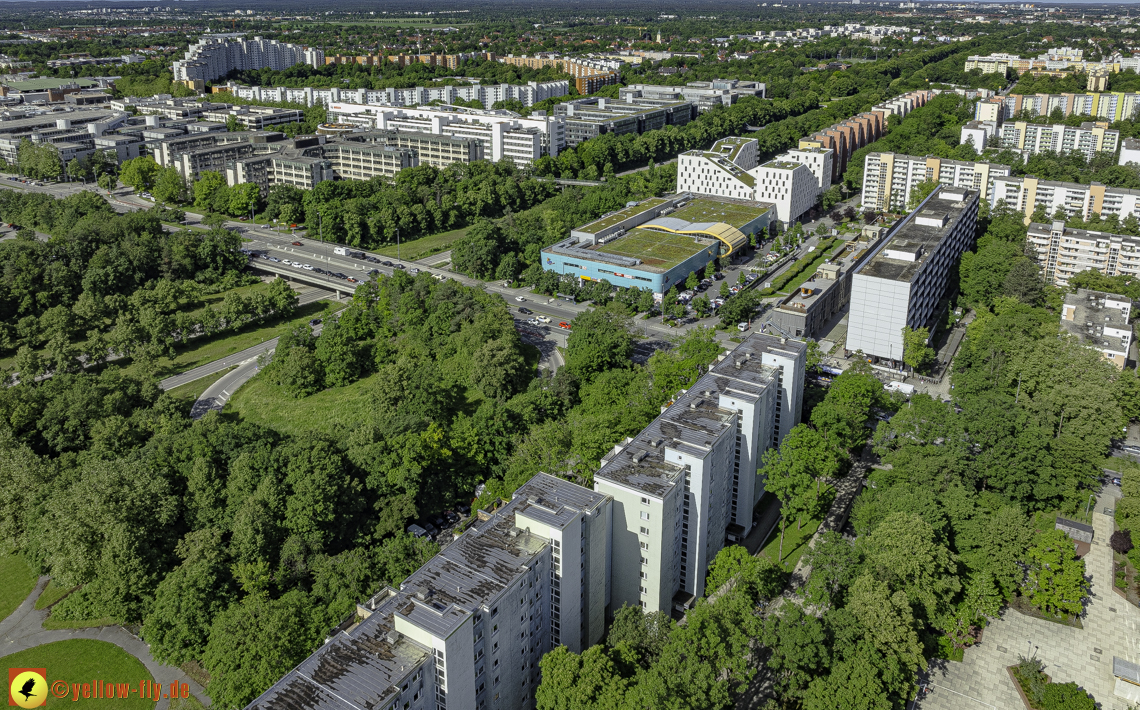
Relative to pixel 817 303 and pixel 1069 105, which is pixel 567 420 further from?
pixel 1069 105

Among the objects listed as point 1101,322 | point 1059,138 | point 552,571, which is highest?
point 1059,138

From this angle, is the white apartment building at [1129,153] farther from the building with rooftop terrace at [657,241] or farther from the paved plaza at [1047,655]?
the paved plaza at [1047,655]

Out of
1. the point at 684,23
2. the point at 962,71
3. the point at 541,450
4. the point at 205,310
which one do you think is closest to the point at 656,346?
the point at 541,450

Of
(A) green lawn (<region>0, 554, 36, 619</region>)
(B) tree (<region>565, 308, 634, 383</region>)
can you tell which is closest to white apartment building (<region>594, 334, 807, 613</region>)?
(B) tree (<region>565, 308, 634, 383</region>)

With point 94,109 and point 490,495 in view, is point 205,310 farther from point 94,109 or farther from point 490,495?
point 94,109

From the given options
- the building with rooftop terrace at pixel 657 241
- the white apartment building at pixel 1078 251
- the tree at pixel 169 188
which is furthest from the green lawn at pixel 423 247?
the white apartment building at pixel 1078 251

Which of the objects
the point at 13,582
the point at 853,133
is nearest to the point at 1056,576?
the point at 13,582

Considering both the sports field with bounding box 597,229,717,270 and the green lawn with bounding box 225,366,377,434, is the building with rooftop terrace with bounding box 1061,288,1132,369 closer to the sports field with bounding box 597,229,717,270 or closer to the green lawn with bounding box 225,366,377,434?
the sports field with bounding box 597,229,717,270
